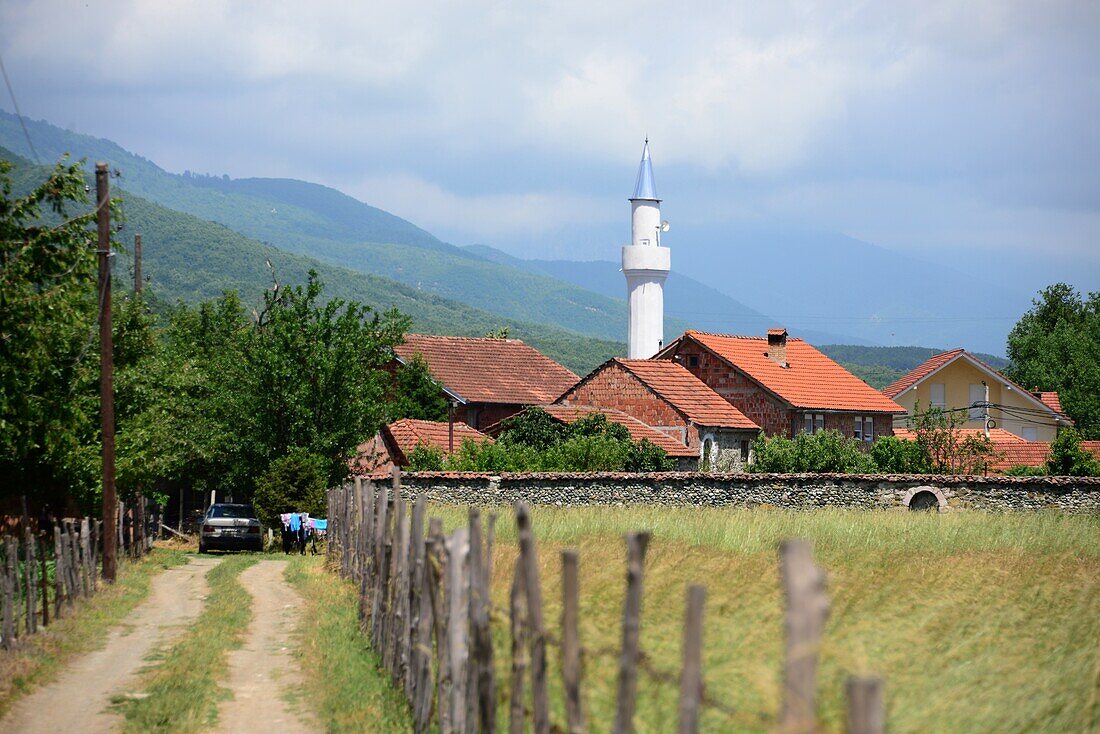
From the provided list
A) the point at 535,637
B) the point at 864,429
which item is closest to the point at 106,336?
the point at 535,637

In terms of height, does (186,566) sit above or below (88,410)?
below

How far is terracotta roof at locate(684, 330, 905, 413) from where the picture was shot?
59781 mm

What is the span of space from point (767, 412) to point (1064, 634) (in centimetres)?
4804

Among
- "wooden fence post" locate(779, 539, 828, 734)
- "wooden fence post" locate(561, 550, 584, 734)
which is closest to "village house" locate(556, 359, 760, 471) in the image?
"wooden fence post" locate(561, 550, 584, 734)

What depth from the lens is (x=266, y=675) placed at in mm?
15156

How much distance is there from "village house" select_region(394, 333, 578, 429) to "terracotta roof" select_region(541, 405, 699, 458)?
365 inches

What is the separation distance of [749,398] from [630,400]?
326 inches

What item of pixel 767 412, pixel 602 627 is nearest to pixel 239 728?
pixel 602 627

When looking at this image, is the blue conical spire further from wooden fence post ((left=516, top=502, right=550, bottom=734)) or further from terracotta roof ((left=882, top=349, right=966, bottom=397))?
wooden fence post ((left=516, top=502, right=550, bottom=734))

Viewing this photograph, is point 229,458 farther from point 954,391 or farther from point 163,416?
point 954,391

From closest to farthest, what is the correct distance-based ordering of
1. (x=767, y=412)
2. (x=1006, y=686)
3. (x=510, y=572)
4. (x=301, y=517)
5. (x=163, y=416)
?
(x=1006, y=686) → (x=510, y=572) → (x=163, y=416) → (x=301, y=517) → (x=767, y=412)

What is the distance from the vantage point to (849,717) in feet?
15.5

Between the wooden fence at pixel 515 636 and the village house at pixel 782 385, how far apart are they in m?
41.7

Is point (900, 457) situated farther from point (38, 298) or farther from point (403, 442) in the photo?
point (38, 298)
